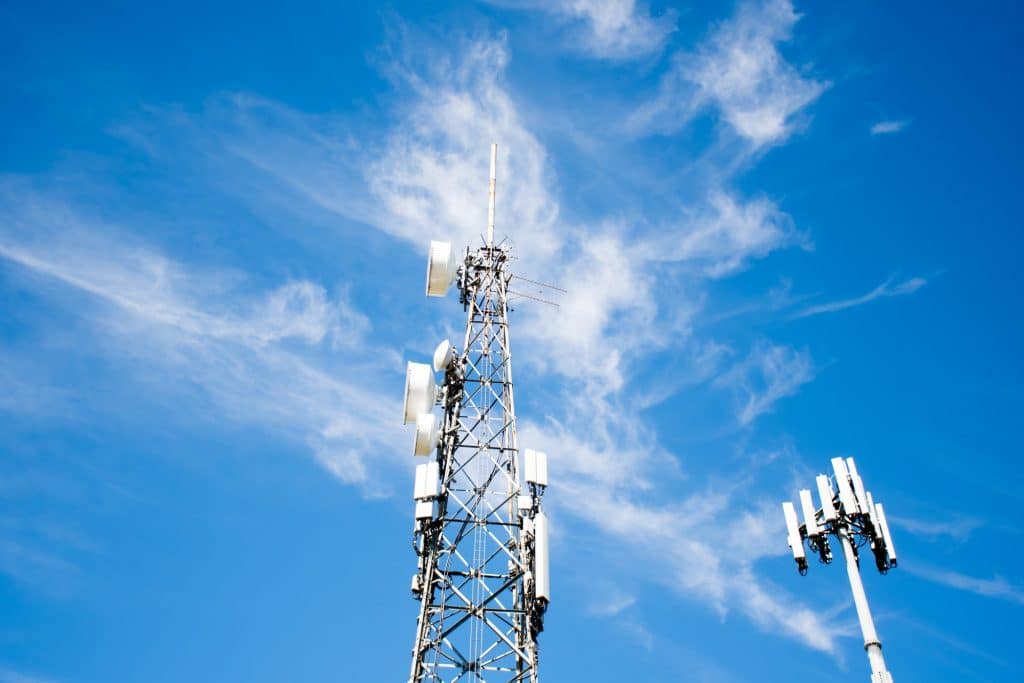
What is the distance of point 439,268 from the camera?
3541 centimetres

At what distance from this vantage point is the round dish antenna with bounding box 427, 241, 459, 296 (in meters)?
35.4

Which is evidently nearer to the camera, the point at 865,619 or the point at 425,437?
the point at 865,619

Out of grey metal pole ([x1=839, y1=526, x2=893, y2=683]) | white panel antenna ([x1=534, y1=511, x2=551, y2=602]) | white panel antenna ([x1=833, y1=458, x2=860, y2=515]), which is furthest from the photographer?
white panel antenna ([x1=534, y1=511, x2=551, y2=602])

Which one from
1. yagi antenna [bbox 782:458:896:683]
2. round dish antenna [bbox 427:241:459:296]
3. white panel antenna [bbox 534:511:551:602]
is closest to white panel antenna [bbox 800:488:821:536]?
yagi antenna [bbox 782:458:896:683]

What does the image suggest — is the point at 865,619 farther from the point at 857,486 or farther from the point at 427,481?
the point at 427,481

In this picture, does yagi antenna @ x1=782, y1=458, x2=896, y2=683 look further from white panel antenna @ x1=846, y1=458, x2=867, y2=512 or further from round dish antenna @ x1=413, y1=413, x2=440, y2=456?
round dish antenna @ x1=413, y1=413, x2=440, y2=456

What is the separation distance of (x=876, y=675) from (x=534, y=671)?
12720mm

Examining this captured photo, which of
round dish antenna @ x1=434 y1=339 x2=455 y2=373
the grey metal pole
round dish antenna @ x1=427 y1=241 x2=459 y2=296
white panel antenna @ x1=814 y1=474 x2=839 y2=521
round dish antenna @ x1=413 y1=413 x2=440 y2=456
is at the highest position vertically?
round dish antenna @ x1=427 y1=241 x2=459 y2=296

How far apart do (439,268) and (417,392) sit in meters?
5.37

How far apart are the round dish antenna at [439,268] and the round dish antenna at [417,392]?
395 centimetres

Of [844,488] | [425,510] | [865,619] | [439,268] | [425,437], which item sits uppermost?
[439,268]

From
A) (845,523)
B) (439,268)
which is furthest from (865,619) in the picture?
(439,268)

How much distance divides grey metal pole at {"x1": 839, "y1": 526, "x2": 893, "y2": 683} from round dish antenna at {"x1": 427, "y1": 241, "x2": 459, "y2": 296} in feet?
64.6

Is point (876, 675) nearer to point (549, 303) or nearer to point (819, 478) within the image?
point (819, 478)
